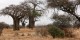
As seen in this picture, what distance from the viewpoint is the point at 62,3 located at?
2669cm

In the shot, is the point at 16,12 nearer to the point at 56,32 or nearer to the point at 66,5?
the point at 66,5

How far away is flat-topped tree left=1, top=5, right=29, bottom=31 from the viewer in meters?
40.9

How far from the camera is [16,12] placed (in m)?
40.8

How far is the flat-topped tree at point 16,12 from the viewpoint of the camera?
40875 millimetres

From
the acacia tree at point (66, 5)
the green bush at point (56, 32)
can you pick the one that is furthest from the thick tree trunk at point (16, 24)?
the green bush at point (56, 32)

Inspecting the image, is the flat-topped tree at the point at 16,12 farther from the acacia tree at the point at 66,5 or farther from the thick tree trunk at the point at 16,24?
the acacia tree at the point at 66,5

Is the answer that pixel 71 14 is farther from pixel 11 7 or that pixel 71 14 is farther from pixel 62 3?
pixel 11 7

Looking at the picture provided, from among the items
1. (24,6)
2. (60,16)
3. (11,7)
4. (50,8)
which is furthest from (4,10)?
(50,8)

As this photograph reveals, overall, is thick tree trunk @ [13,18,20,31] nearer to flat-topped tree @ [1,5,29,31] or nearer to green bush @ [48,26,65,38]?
flat-topped tree @ [1,5,29,31]

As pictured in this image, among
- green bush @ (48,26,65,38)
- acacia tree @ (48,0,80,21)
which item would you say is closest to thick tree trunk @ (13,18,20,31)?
acacia tree @ (48,0,80,21)

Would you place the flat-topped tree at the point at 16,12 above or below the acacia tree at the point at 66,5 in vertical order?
below

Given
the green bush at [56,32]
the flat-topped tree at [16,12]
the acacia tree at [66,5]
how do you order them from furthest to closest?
the flat-topped tree at [16,12] < the acacia tree at [66,5] < the green bush at [56,32]

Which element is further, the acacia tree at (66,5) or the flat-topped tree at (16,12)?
the flat-topped tree at (16,12)

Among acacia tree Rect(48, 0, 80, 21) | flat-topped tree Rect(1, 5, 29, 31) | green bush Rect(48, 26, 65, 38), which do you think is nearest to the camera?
green bush Rect(48, 26, 65, 38)
